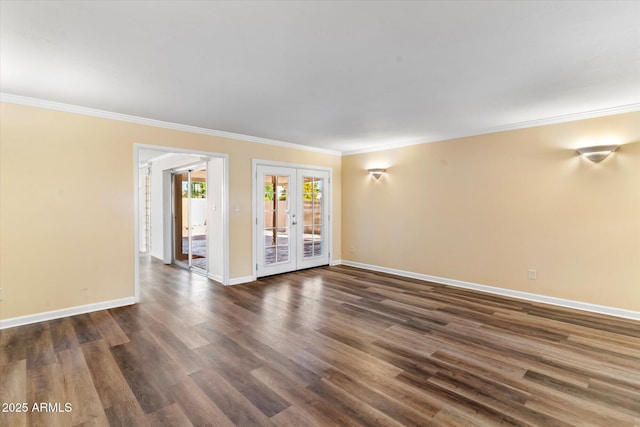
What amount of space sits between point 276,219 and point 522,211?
13.5ft

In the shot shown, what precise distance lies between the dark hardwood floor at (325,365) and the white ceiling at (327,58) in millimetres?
2588

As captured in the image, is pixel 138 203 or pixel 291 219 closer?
pixel 138 203

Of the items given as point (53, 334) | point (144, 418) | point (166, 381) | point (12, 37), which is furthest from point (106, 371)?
point (12, 37)

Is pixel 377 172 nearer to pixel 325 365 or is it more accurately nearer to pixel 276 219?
pixel 276 219

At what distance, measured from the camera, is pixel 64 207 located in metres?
3.72

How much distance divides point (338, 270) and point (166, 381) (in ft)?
14.0

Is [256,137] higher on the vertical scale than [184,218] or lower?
higher

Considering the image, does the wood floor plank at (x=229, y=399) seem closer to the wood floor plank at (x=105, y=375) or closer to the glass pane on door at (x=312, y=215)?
the wood floor plank at (x=105, y=375)

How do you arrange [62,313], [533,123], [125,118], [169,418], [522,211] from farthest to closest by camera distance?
[522,211], [533,123], [125,118], [62,313], [169,418]

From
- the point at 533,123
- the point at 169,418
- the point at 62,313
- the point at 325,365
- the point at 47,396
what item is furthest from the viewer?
the point at 533,123

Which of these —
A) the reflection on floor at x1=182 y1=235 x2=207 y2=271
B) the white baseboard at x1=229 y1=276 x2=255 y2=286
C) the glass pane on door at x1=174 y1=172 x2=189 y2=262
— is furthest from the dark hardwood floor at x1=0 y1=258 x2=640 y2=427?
the glass pane on door at x1=174 y1=172 x2=189 y2=262

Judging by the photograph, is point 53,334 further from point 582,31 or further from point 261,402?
point 582,31

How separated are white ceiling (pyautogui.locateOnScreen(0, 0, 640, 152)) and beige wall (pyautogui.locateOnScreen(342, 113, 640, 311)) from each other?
1.86ft

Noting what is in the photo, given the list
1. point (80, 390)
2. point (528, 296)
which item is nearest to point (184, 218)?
point (80, 390)
